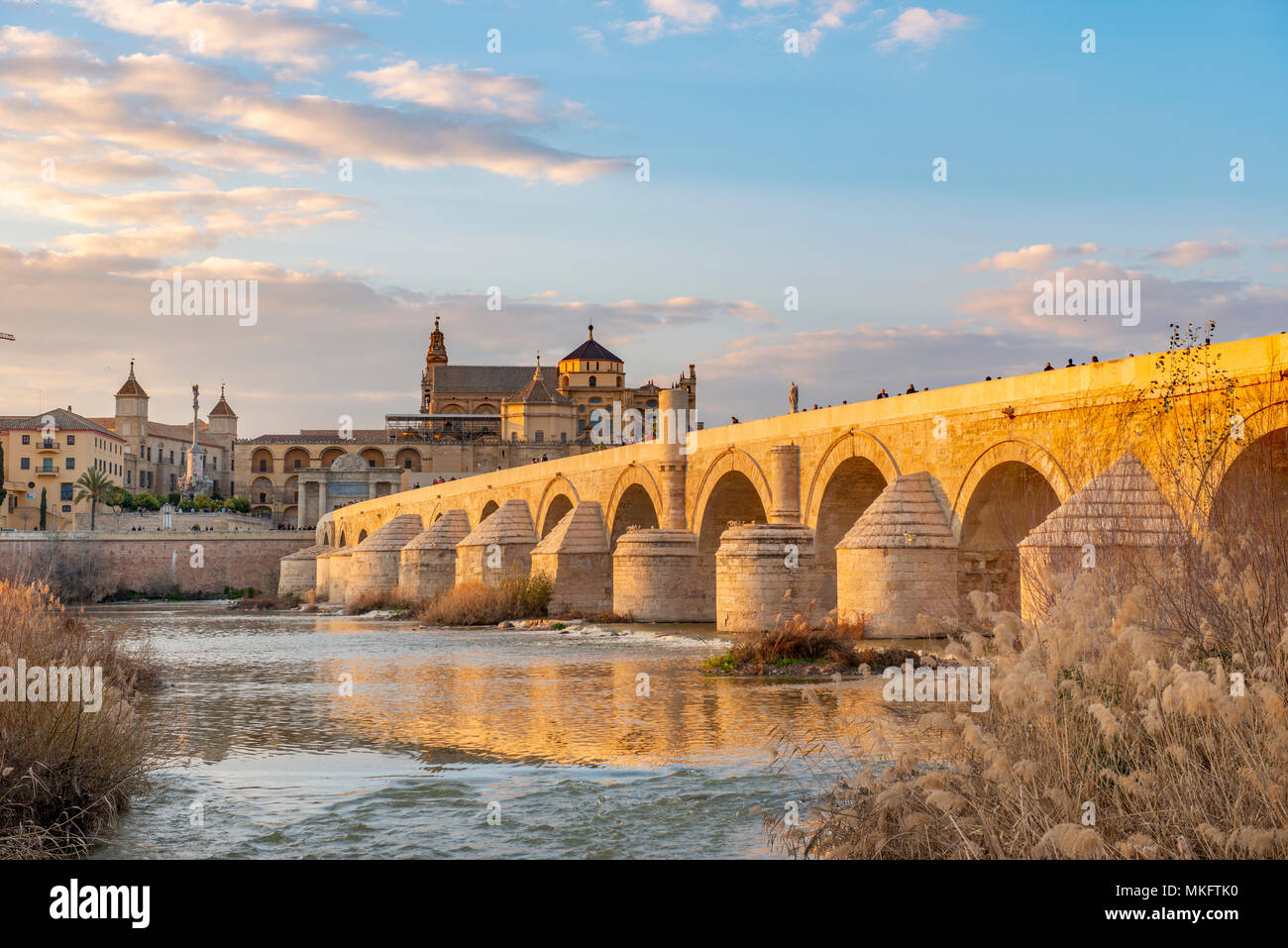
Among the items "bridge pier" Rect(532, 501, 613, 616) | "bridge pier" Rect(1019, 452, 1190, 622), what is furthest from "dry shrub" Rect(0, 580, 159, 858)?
"bridge pier" Rect(532, 501, 613, 616)

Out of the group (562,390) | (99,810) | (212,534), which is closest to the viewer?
(99,810)

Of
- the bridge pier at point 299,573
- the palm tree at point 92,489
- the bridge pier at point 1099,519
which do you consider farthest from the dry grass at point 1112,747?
the palm tree at point 92,489

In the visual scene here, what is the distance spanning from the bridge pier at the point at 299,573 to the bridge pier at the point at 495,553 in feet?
66.0

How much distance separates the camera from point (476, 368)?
10675cm

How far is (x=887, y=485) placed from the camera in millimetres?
20516

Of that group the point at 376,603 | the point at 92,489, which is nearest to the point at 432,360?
the point at 92,489

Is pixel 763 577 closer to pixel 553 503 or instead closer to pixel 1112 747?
pixel 553 503

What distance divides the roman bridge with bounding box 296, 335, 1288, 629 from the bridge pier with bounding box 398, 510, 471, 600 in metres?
3.20

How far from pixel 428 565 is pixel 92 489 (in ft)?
148

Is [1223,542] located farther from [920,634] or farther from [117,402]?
[117,402]

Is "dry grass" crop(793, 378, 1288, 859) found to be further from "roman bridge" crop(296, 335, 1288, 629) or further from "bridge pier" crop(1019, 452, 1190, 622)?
"bridge pier" crop(1019, 452, 1190, 622)

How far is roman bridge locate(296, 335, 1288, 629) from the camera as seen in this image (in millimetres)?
13867
